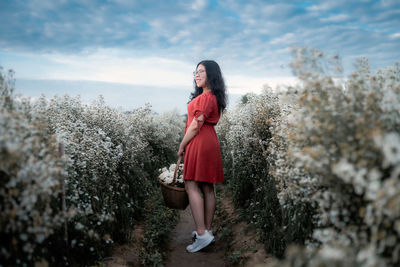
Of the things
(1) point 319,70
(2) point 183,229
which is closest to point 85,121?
(2) point 183,229

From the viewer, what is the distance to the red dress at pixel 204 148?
15.3 ft

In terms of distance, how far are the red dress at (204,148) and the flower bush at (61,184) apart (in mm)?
1379

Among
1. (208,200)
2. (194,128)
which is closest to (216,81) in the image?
(194,128)

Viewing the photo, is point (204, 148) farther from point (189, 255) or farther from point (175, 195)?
point (189, 255)

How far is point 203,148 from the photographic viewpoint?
4734 millimetres

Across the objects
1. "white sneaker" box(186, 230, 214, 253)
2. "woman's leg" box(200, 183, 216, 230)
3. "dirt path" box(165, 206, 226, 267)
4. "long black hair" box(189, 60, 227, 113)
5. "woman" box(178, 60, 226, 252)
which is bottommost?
"dirt path" box(165, 206, 226, 267)

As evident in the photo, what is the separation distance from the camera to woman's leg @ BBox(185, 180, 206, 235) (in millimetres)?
4785

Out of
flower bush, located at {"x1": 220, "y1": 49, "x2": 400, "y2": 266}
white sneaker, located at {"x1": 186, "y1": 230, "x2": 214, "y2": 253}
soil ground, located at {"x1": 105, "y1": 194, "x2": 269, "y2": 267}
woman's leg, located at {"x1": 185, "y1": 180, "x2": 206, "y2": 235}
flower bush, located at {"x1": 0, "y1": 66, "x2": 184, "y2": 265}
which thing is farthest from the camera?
white sneaker, located at {"x1": 186, "y1": 230, "x2": 214, "y2": 253}

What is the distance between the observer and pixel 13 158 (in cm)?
216

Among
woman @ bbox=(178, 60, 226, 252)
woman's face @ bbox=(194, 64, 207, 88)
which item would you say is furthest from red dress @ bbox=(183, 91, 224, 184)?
woman's face @ bbox=(194, 64, 207, 88)

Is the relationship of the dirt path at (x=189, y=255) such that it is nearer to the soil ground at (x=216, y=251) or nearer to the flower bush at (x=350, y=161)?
the soil ground at (x=216, y=251)

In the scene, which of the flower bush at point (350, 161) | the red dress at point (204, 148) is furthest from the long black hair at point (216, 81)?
the flower bush at point (350, 161)

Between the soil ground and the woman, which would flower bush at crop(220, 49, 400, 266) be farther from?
the woman

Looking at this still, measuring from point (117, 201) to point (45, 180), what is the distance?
2.82 meters
